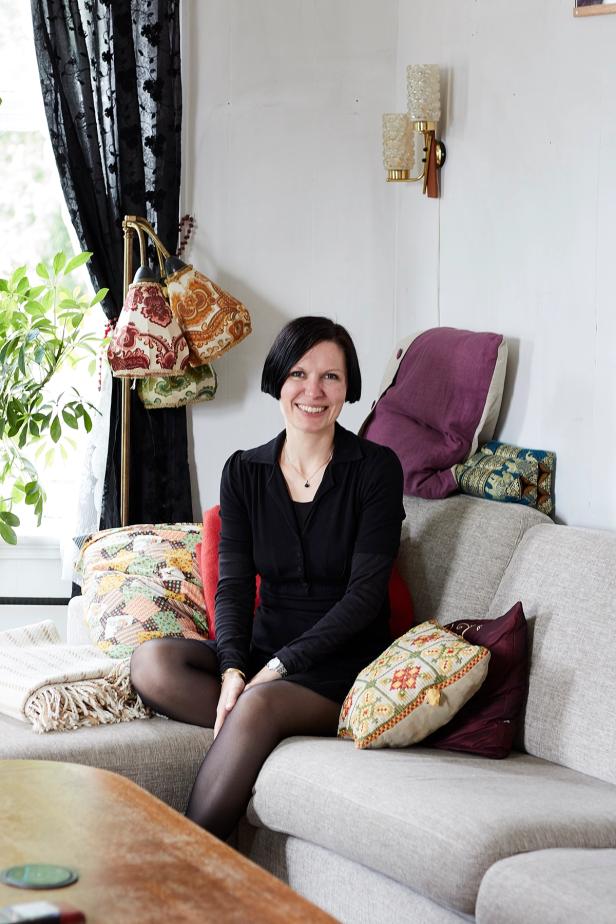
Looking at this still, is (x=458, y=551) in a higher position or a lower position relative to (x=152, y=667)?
higher

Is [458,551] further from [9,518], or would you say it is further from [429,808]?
[9,518]

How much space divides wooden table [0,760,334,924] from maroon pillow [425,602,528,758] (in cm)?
72

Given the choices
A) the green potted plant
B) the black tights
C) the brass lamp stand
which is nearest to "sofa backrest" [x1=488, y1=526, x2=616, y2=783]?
the black tights

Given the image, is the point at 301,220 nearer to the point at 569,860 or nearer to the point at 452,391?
the point at 452,391

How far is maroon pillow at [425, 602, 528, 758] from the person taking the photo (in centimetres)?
223

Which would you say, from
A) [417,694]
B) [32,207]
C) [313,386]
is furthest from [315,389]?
[32,207]

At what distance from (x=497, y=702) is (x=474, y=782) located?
0.93 ft

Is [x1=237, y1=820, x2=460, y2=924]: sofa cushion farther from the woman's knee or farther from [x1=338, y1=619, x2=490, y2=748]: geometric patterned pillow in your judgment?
the woman's knee

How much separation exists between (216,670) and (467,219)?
1444mm

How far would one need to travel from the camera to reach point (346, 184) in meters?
3.77

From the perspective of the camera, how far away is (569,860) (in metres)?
1.70

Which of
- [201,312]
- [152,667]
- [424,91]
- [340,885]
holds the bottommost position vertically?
[340,885]

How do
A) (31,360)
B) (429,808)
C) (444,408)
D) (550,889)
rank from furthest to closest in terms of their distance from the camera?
(31,360) → (444,408) → (429,808) → (550,889)

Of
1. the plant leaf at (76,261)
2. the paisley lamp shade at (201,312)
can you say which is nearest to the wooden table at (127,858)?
the paisley lamp shade at (201,312)
